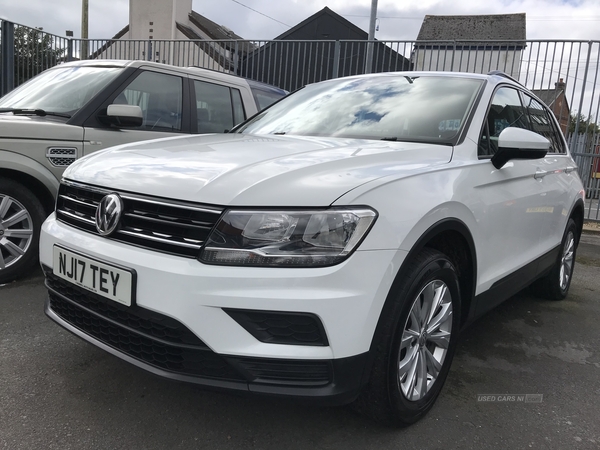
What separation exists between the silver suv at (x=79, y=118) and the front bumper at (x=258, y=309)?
89.0 inches

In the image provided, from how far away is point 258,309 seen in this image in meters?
1.70

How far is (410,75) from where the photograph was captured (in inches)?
127

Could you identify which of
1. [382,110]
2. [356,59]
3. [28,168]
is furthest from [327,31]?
[382,110]

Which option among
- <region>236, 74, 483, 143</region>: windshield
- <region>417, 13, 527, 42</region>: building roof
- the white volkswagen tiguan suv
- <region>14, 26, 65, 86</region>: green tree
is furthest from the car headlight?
<region>417, 13, 527, 42</region>: building roof

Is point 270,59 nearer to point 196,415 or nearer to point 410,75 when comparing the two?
point 410,75

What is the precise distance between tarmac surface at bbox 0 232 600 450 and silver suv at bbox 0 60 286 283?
0.86 m

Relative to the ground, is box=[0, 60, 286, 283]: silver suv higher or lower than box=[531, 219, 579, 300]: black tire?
higher

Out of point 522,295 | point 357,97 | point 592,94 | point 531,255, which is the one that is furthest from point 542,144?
point 592,94

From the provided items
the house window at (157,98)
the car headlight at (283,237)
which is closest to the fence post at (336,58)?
the house window at (157,98)

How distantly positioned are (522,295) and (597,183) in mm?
5059

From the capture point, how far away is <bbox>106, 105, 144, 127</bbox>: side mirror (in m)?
3.79

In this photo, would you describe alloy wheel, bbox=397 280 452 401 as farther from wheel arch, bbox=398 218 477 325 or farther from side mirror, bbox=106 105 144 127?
side mirror, bbox=106 105 144 127

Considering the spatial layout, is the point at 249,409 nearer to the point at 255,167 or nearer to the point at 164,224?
the point at 164,224

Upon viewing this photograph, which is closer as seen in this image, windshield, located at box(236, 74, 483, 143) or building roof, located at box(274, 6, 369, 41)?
windshield, located at box(236, 74, 483, 143)
